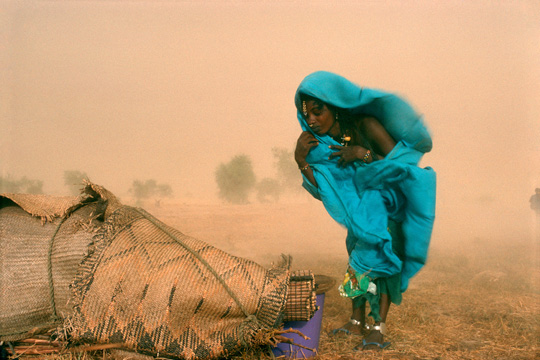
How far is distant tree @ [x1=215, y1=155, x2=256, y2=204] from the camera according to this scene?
23.9 m

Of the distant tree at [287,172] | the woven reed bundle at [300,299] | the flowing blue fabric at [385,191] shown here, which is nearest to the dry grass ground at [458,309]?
the woven reed bundle at [300,299]

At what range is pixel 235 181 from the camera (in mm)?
24016

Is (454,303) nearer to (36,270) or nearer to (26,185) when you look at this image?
(36,270)

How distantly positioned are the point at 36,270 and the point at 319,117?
2363mm

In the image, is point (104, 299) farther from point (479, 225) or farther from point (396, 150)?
point (479, 225)

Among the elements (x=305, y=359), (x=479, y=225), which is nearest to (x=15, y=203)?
(x=305, y=359)

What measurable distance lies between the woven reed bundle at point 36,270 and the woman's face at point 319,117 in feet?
6.24

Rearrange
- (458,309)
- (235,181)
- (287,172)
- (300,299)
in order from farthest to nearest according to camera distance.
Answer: (287,172) < (235,181) < (458,309) < (300,299)

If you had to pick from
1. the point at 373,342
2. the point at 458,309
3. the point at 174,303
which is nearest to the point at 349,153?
the point at 373,342

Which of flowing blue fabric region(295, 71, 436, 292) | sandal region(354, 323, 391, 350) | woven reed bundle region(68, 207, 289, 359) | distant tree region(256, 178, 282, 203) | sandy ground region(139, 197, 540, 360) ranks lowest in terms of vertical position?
distant tree region(256, 178, 282, 203)

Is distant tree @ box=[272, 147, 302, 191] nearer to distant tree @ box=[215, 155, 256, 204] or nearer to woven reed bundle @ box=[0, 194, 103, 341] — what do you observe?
distant tree @ box=[215, 155, 256, 204]

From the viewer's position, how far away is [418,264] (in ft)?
10.6

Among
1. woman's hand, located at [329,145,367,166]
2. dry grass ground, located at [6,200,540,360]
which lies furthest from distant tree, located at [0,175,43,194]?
woman's hand, located at [329,145,367,166]

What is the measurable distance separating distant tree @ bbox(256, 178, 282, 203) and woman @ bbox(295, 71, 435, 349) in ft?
71.4
